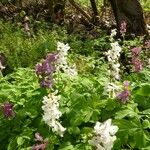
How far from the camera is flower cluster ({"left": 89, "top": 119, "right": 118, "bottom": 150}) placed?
8.68ft

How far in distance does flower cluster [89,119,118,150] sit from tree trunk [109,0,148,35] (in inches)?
228

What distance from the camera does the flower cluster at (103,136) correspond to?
265cm

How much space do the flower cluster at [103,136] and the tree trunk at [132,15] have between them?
5801 mm

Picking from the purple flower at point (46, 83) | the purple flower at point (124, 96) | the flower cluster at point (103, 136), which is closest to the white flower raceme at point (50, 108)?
the flower cluster at point (103, 136)

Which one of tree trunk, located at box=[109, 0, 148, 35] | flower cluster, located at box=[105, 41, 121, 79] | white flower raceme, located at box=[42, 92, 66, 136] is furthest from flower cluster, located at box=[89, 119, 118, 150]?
tree trunk, located at box=[109, 0, 148, 35]

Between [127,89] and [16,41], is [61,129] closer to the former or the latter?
[127,89]

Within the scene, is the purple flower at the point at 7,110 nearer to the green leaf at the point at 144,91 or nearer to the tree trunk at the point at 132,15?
the green leaf at the point at 144,91

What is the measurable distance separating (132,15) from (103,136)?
5.98 m

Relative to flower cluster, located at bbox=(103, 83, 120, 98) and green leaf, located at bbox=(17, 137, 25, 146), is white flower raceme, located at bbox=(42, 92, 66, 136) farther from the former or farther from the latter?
flower cluster, located at bbox=(103, 83, 120, 98)

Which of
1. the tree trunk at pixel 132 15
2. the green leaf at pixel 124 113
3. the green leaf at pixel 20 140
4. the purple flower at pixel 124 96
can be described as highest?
the tree trunk at pixel 132 15

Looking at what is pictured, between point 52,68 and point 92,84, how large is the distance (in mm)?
441

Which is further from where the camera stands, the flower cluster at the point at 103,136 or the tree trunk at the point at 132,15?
the tree trunk at the point at 132,15

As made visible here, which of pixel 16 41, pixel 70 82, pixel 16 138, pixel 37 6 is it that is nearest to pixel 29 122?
pixel 16 138

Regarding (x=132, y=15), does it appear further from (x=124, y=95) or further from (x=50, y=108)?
(x=50, y=108)
